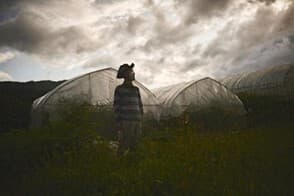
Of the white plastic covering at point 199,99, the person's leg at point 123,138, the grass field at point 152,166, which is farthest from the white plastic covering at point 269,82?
the grass field at point 152,166

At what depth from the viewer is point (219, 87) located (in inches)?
676

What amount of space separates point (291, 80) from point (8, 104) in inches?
523

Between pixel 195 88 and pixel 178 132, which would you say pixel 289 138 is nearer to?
pixel 178 132

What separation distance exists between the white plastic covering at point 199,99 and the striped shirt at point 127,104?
7992 millimetres

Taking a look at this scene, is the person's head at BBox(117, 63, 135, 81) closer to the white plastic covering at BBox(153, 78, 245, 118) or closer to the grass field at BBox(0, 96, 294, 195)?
the grass field at BBox(0, 96, 294, 195)

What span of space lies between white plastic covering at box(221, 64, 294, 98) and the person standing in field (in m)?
13.7

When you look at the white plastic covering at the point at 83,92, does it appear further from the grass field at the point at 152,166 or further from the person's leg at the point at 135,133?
the grass field at the point at 152,166

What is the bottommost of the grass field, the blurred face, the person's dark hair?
the grass field

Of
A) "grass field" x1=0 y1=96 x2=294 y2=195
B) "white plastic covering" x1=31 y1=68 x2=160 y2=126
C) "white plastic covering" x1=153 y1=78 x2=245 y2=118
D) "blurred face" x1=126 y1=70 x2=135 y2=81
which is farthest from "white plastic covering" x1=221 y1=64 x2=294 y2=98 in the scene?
"grass field" x1=0 y1=96 x2=294 y2=195

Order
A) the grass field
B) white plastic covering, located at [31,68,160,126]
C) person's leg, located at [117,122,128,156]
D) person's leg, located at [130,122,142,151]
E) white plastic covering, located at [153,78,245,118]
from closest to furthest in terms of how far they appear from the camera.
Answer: the grass field
person's leg, located at [117,122,128,156]
person's leg, located at [130,122,142,151]
white plastic covering, located at [31,68,160,126]
white plastic covering, located at [153,78,245,118]

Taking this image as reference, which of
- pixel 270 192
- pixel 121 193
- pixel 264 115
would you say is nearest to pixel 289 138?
pixel 270 192

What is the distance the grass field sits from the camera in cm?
411

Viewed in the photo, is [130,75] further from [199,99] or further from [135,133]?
[199,99]

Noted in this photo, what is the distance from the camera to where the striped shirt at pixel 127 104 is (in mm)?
7891
